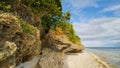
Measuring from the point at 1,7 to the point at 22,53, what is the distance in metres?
3.05

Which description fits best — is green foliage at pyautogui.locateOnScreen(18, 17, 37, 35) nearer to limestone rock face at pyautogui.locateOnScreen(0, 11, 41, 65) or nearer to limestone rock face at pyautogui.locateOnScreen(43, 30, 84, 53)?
limestone rock face at pyautogui.locateOnScreen(0, 11, 41, 65)

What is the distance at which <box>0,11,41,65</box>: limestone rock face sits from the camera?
10.6 meters

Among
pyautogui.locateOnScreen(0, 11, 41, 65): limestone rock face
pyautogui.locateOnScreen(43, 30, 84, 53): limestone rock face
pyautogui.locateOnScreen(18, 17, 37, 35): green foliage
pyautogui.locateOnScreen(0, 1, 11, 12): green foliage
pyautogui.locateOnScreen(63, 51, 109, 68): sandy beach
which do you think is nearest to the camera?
pyautogui.locateOnScreen(0, 11, 41, 65): limestone rock face

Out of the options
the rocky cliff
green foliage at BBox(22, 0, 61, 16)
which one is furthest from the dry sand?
green foliage at BBox(22, 0, 61, 16)

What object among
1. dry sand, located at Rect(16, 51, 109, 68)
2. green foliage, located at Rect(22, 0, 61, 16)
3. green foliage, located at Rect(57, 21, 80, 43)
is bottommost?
dry sand, located at Rect(16, 51, 109, 68)

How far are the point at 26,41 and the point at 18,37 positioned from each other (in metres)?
0.73

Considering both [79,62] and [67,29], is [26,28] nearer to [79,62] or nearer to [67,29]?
[79,62]

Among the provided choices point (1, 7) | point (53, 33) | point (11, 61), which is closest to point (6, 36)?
point (11, 61)

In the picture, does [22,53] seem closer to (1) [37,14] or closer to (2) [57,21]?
(1) [37,14]

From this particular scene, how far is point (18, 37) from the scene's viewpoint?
1266cm

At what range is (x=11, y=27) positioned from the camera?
10844 millimetres

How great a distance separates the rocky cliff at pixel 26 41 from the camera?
35.1 ft

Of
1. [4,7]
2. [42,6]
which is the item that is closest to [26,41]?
[4,7]

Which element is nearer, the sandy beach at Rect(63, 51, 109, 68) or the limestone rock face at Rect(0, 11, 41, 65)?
the limestone rock face at Rect(0, 11, 41, 65)
